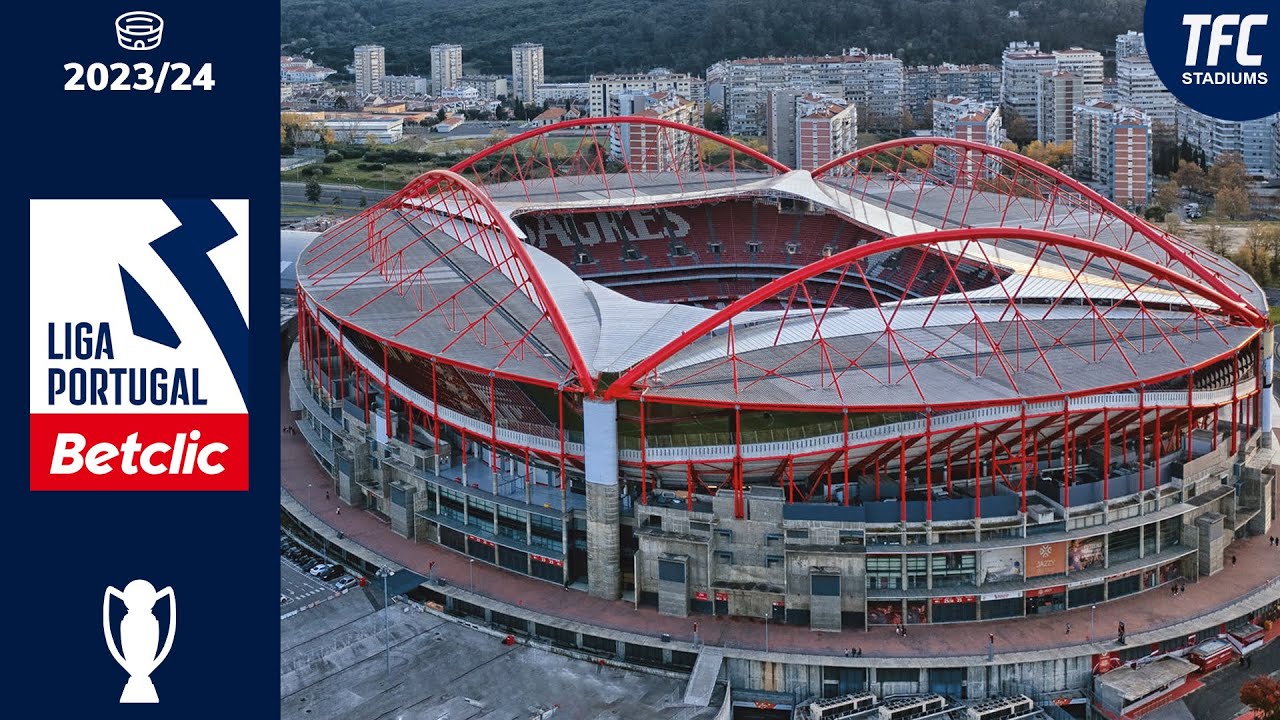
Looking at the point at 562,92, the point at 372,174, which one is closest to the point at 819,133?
the point at 372,174

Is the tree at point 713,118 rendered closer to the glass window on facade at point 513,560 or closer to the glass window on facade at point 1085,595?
the glass window on facade at point 513,560

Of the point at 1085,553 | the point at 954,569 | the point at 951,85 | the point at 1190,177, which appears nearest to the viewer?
the point at 954,569

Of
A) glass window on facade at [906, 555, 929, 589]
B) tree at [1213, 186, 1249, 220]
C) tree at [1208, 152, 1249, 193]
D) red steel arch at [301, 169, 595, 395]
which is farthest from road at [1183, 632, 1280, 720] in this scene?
tree at [1208, 152, 1249, 193]

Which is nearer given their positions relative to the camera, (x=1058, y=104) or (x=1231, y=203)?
(x=1231, y=203)

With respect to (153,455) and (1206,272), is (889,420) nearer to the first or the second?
(1206,272)

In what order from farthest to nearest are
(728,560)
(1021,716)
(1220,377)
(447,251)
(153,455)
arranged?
(447,251) → (1220,377) → (728,560) → (1021,716) → (153,455)

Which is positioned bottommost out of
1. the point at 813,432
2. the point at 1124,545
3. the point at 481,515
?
the point at 1124,545

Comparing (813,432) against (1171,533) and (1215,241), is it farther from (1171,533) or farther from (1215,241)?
(1215,241)

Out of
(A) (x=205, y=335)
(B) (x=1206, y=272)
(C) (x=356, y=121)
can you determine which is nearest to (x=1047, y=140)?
(C) (x=356, y=121)
